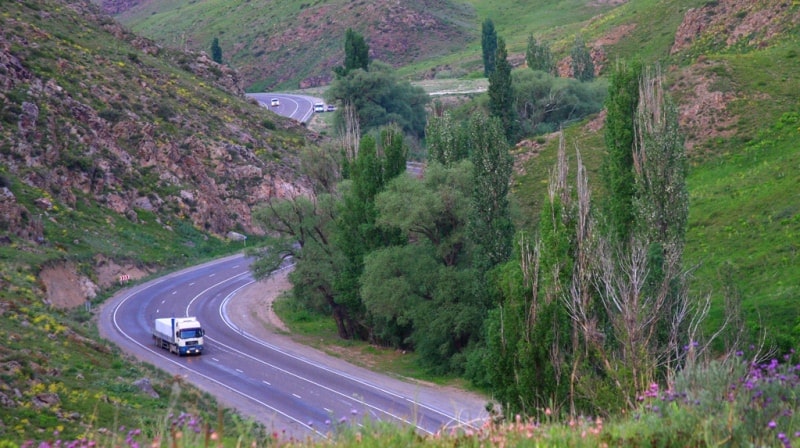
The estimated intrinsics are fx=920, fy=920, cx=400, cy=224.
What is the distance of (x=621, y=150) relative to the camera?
130ft

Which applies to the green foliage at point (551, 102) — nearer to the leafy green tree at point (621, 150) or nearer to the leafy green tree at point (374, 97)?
the leafy green tree at point (374, 97)

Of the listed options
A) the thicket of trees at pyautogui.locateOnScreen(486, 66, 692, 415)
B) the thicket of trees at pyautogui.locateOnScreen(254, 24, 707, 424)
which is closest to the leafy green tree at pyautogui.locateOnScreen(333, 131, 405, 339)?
the thicket of trees at pyautogui.locateOnScreen(254, 24, 707, 424)

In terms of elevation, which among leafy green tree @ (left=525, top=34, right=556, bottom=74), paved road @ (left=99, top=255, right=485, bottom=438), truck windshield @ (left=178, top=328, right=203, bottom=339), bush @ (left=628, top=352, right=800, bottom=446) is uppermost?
leafy green tree @ (left=525, top=34, right=556, bottom=74)

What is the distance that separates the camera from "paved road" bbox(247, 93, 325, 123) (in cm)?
11588

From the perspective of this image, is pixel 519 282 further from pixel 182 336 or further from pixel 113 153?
pixel 113 153

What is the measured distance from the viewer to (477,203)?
138 feet

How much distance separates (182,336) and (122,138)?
3284cm

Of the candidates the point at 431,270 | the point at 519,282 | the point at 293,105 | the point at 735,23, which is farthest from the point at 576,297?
the point at 293,105

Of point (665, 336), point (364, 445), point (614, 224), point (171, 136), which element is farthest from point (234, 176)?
point (364, 445)

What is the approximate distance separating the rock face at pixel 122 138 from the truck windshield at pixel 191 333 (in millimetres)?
16042

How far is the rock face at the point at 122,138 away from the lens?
219 feet

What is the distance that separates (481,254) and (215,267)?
3175cm

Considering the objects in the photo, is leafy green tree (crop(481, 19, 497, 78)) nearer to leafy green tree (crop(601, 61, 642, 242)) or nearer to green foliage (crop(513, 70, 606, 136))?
green foliage (crop(513, 70, 606, 136))

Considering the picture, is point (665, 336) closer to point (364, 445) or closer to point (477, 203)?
point (477, 203)
